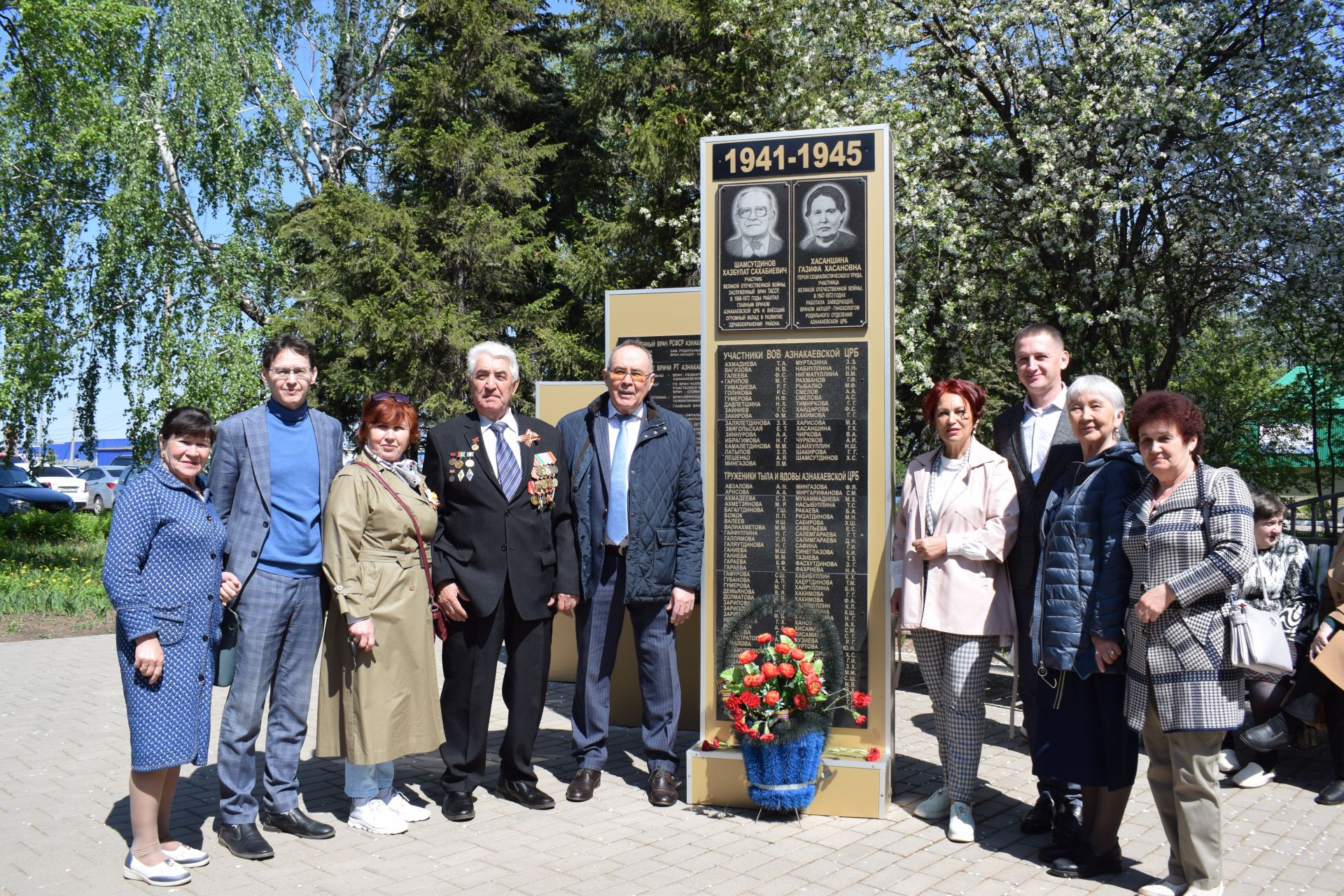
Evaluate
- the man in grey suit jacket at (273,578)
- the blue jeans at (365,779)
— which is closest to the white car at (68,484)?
the man in grey suit jacket at (273,578)

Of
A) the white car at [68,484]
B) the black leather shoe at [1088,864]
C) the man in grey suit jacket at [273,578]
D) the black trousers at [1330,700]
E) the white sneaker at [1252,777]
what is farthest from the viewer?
the white car at [68,484]

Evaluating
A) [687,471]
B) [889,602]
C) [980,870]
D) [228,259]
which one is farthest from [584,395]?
[228,259]

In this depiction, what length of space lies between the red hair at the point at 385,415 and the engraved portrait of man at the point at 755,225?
186 centimetres

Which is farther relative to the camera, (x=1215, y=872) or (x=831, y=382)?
(x=831, y=382)

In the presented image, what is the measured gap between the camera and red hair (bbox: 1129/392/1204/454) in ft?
13.2

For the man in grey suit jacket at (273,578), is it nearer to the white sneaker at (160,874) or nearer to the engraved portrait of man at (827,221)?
the white sneaker at (160,874)

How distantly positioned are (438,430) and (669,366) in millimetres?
2251

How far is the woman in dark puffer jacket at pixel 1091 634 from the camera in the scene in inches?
166

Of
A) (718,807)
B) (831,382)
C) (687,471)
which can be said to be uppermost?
(831,382)

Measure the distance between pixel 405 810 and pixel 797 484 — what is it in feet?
8.22

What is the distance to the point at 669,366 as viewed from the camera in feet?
23.3

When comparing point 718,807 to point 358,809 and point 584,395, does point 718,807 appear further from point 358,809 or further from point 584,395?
point 584,395

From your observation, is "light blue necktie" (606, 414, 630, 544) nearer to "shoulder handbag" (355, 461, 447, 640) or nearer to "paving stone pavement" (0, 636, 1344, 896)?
"shoulder handbag" (355, 461, 447, 640)

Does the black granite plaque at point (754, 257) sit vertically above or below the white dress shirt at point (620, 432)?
above
